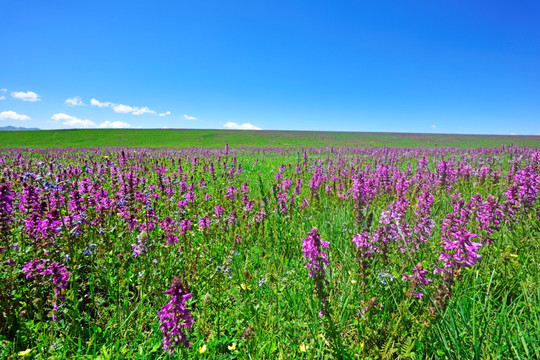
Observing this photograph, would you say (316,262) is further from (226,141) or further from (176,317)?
(226,141)

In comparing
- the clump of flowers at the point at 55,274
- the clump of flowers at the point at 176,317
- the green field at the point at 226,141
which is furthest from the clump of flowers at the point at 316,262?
the green field at the point at 226,141

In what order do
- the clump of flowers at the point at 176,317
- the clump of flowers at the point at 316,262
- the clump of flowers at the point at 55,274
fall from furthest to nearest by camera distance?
the clump of flowers at the point at 55,274, the clump of flowers at the point at 316,262, the clump of flowers at the point at 176,317

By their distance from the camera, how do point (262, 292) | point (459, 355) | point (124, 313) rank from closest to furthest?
Answer: point (459, 355), point (124, 313), point (262, 292)

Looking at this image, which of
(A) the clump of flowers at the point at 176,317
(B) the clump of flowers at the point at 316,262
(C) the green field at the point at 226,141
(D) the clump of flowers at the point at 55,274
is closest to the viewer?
(A) the clump of flowers at the point at 176,317

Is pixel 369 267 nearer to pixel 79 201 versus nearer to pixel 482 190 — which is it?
pixel 79 201

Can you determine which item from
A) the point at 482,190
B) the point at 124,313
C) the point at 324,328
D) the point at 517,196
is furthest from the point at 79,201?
the point at 482,190

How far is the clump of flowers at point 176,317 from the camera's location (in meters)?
2.01

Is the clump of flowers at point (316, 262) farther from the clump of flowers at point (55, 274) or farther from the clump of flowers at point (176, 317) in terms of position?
the clump of flowers at point (55, 274)

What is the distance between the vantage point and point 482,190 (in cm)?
821

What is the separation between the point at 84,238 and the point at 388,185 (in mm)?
7703

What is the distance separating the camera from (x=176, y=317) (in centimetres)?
202

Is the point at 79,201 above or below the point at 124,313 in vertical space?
above

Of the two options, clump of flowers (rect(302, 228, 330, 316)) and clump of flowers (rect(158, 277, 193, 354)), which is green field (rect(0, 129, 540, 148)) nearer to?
clump of flowers (rect(302, 228, 330, 316))

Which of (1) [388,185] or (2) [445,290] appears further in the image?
(1) [388,185]
